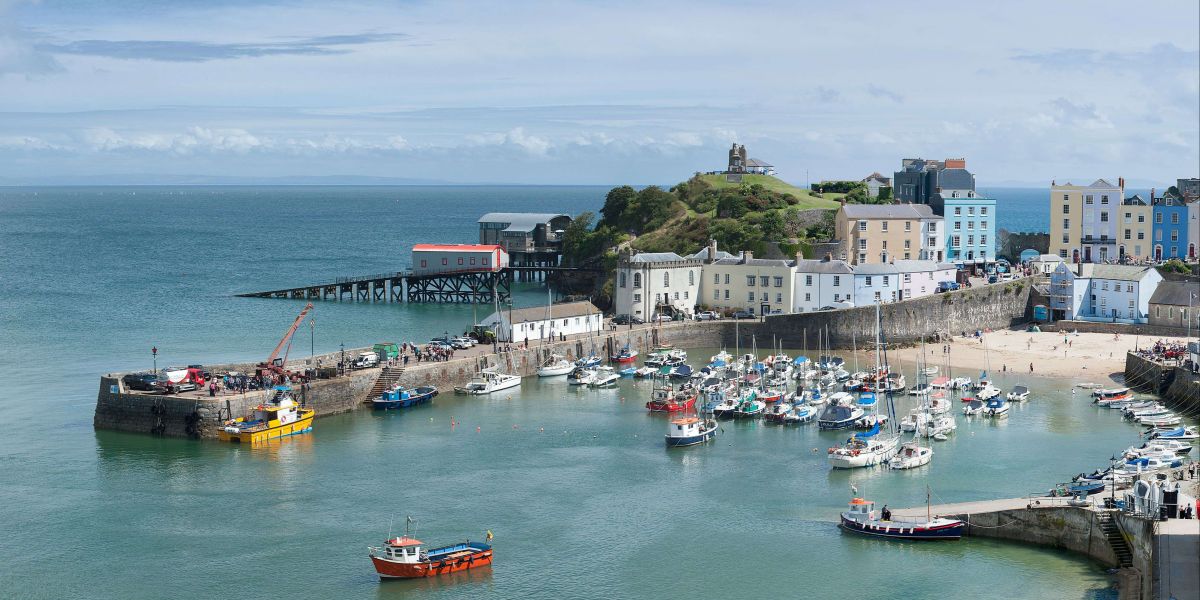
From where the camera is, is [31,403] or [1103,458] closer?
[1103,458]

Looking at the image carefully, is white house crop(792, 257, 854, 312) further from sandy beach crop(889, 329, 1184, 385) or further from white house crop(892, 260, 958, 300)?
sandy beach crop(889, 329, 1184, 385)

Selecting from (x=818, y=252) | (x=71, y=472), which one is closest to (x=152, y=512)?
(x=71, y=472)

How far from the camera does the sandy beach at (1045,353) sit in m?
60.0

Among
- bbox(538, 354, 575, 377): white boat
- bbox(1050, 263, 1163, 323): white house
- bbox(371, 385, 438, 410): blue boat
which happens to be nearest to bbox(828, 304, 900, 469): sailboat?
bbox(371, 385, 438, 410): blue boat

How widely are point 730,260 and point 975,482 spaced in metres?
34.2

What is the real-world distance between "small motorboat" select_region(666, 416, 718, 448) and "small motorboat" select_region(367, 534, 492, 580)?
13.5 meters

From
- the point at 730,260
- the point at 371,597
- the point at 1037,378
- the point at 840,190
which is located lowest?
the point at 371,597

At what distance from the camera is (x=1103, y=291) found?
70.0m

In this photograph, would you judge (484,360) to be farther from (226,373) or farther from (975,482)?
(975,482)

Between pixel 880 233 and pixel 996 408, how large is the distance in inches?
1224

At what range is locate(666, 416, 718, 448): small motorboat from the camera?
1805 inches

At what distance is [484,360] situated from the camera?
57969 mm

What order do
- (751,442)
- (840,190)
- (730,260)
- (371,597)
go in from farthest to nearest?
1. (840,190)
2. (730,260)
3. (751,442)
4. (371,597)

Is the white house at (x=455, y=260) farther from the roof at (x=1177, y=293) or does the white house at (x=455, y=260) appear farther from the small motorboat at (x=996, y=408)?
the small motorboat at (x=996, y=408)
